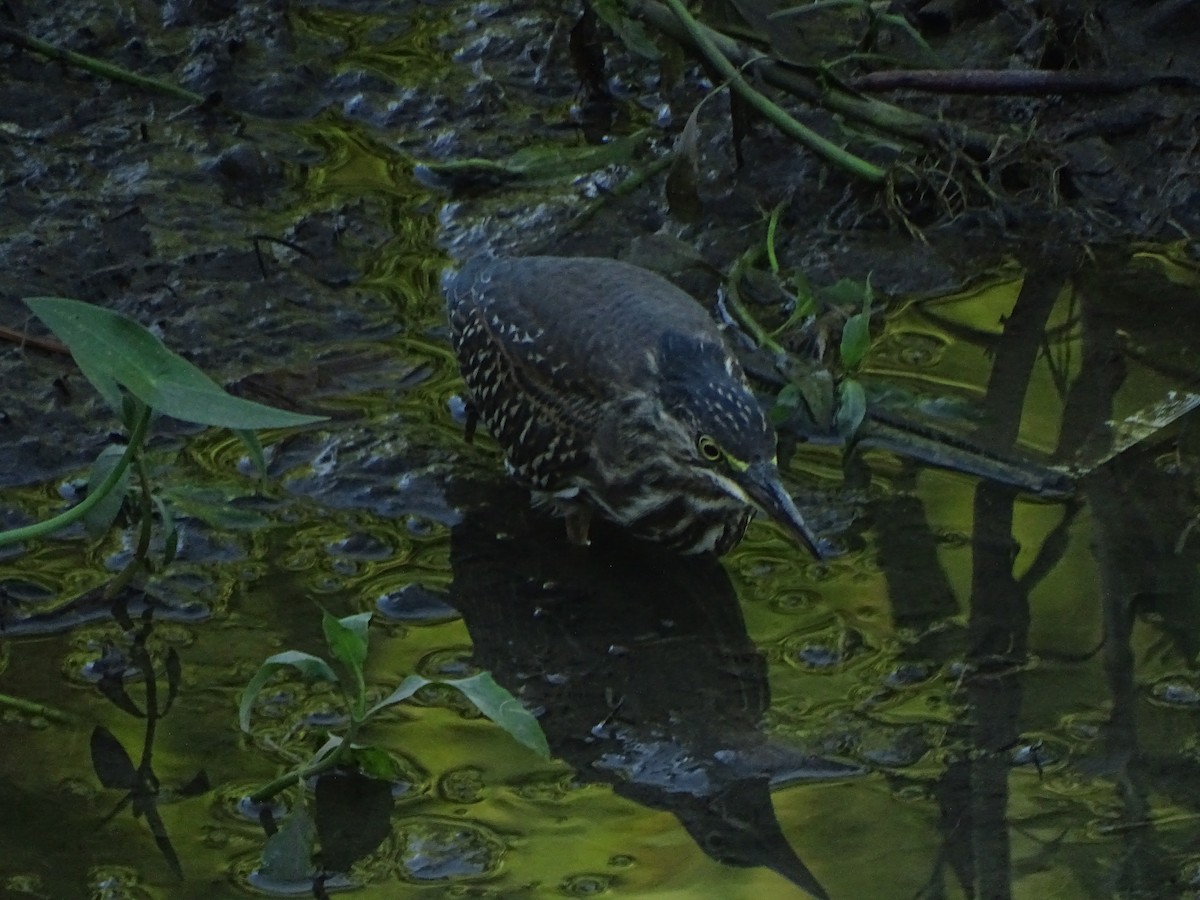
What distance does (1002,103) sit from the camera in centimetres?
675

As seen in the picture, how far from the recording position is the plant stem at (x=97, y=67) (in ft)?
22.8

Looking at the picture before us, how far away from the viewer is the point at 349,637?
146 inches

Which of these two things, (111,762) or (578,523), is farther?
(578,523)

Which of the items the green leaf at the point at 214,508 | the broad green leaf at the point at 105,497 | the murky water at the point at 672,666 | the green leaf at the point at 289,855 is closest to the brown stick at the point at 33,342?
the murky water at the point at 672,666

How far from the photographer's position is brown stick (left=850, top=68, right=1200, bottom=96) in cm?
633

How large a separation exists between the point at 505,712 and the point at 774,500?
101 centimetres

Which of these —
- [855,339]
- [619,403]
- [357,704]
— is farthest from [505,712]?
[855,339]

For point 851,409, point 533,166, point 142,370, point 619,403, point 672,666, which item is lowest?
point 672,666

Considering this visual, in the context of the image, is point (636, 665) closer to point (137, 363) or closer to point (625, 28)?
point (137, 363)

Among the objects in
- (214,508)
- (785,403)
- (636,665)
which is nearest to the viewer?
(636,665)

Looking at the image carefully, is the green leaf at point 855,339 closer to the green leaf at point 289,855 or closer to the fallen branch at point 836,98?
the fallen branch at point 836,98

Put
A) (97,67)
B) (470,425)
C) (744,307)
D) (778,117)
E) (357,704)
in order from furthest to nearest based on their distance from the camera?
(97,67)
(778,117)
(744,307)
(470,425)
(357,704)

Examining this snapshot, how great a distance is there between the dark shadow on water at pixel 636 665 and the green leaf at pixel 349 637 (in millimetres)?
567

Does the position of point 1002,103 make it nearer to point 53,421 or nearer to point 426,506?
point 426,506
